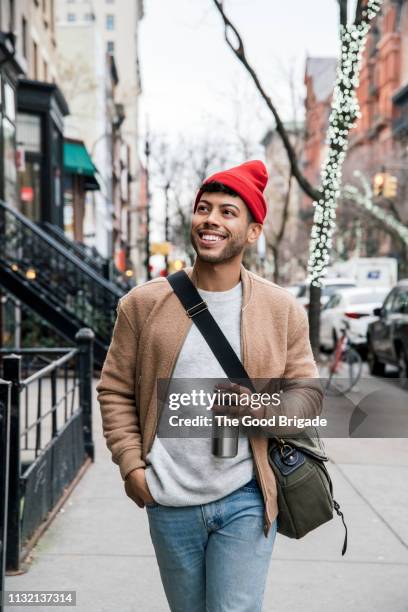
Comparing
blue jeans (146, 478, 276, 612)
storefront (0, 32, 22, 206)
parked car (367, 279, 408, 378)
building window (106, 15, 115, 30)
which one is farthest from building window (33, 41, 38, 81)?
building window (106, 15, 115, 30)

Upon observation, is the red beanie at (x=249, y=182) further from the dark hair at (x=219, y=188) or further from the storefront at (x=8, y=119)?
the storefront at (x=8, y=119)

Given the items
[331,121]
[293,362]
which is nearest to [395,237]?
[331,121]

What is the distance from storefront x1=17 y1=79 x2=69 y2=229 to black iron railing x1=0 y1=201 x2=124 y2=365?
16.3ft

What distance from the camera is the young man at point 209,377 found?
104 inches

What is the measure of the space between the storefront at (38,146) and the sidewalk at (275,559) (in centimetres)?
1555

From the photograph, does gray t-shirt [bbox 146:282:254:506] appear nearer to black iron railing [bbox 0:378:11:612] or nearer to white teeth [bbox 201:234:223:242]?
white teeth [bbox 201:234:223:242]

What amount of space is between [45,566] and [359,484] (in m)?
3.10

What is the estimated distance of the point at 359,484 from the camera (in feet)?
24.2

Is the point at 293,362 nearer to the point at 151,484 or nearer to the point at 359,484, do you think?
the point at 151,484

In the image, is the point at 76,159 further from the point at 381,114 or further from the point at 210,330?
the point at 381,114

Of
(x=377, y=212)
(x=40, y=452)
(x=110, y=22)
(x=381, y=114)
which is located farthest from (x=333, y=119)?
(x=110, y=22)

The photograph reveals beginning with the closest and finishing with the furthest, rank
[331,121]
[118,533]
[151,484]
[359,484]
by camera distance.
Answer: [151,484], [118,533], [359,484], [331,121]

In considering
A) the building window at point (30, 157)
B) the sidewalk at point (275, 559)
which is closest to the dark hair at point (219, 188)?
the sidewalk at point (275, 559)

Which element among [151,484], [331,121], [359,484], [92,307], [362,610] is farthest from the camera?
[92,307]
